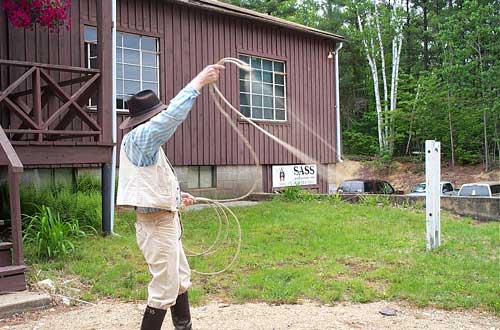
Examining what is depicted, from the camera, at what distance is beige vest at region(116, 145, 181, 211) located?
10.8ft

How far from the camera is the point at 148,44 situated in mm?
11469

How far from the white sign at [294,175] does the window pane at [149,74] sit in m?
4.31

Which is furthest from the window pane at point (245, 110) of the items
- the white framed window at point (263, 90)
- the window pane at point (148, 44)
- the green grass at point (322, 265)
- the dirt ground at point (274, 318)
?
the dirt ground at point (274, 318)

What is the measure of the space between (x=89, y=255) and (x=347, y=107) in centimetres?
3084

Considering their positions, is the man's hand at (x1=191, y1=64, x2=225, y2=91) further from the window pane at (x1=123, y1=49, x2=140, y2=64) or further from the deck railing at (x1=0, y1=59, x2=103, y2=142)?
the window pane at (x1=123, y1=49, x2=140, y2=64)

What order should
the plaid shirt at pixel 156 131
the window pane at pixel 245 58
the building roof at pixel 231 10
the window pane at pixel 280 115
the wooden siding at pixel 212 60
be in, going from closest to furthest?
the plaid shirt at pixel 156 131, the wooden siding at pixel 212 60, the building roof at pixel 231 10, the window pane at pixel 245 58, the window pane at pixel 280 115

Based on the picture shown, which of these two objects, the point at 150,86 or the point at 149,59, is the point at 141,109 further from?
the point at 149,59

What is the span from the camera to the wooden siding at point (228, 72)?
11.7 m

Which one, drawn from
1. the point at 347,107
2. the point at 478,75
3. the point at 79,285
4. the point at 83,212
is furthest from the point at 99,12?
the point at 347,107

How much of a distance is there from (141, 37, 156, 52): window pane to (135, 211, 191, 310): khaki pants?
28.3ft

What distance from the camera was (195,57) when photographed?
40.7 feet

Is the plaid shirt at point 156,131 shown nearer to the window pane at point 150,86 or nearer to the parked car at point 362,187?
the window pane at point 150,86

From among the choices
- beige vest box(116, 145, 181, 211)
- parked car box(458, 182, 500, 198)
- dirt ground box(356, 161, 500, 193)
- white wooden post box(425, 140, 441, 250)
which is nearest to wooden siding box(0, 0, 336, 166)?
parked car box(458, 182, 500, 198)

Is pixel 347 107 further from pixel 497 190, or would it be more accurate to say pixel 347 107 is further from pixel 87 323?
pixel 87 323
